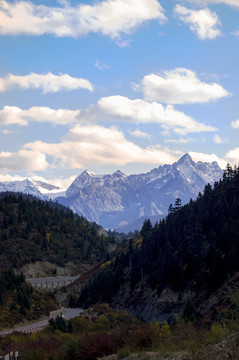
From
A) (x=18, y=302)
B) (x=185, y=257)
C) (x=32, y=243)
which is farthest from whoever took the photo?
(x=32, y=243)

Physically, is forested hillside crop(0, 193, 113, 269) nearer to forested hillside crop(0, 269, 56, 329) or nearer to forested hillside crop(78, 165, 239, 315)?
forested hillside crop(78, 165, 239, 315)

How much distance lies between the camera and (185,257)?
3241 inches

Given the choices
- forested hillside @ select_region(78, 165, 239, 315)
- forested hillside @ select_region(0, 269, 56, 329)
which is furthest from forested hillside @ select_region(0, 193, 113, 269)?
forested hillside @ select_region(0, 269, 56, 329)

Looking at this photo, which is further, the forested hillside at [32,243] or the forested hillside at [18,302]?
the forested hillside at [32,243]

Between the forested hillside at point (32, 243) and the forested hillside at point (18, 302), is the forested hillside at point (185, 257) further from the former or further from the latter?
the forested hillside at point (32, 243)

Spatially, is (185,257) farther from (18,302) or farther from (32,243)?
(32,243)

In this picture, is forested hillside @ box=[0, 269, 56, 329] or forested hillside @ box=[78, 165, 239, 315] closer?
forested hillside @ box=[0, 269, 56, 329]

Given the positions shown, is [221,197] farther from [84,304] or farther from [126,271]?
[84,304]

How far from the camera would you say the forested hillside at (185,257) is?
70.5 meters

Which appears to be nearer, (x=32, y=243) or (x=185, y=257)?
(x=185, y=257)

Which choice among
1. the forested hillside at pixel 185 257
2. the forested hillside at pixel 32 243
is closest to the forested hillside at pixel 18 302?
the forested hillside at pixel 185 257

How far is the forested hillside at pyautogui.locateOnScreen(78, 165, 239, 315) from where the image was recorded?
70488 mm

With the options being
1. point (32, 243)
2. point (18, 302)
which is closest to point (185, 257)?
point (18, 302)

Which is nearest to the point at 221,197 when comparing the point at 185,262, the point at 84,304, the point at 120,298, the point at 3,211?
the point at 185,262
